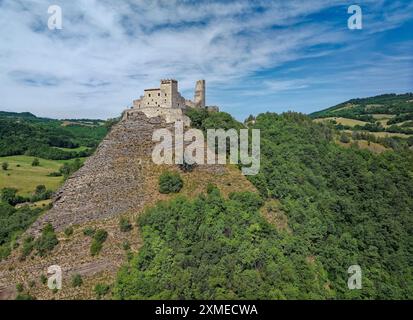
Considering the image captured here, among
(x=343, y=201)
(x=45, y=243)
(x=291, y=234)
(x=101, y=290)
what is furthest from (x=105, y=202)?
(x=343, y=201)

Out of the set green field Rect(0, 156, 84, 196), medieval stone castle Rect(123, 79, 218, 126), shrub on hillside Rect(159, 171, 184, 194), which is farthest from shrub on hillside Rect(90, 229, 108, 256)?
green field Rect(0, 156, 84, 196)

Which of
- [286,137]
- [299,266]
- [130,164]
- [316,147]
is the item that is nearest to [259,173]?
[299,266]

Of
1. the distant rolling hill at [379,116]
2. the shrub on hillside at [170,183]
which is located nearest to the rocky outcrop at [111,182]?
the shrub on hillside at [170,183]

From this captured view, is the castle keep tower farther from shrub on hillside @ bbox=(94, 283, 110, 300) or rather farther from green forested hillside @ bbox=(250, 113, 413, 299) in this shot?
shrub on hillside @ bbox=(94, 283, 110, 300)

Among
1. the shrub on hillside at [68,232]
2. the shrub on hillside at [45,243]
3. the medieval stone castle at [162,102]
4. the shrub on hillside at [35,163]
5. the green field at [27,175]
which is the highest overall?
the medieval stone castle at [162,102]

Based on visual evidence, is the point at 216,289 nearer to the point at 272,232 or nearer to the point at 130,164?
the point at 272,232

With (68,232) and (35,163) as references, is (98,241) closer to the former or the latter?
(68,232)

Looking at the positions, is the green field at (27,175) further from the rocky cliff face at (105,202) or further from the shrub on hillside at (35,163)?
the rocky cliff face at (105,202)
